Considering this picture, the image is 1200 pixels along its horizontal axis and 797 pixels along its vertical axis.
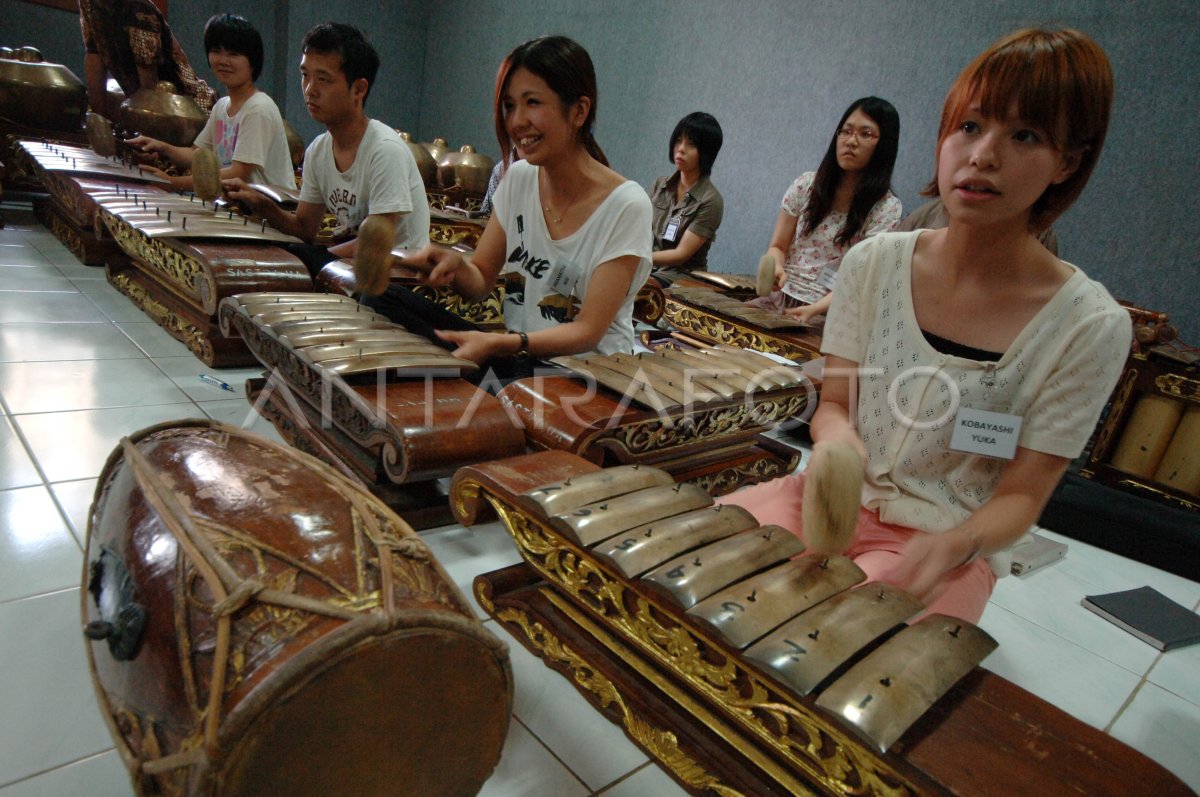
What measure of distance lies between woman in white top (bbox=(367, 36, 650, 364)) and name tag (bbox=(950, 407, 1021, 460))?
123cm

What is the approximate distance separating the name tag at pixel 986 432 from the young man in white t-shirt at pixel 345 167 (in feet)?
7.57

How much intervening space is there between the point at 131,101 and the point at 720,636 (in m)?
6.22

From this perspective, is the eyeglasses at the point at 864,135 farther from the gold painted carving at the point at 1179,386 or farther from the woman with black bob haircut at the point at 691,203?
the gold painted carving at the point at 1179,386

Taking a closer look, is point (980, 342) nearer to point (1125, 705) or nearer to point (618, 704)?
point (618, 704)

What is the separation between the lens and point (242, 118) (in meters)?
3.94

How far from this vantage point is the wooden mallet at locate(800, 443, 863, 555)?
1185 millimetres

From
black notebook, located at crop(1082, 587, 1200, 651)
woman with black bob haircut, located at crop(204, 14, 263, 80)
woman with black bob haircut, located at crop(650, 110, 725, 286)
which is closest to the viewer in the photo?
black notebook, located at crop(1082, 587, 1200, 651)

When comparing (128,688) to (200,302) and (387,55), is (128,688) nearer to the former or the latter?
(200,302)

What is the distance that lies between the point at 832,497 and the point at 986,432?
1.22ft

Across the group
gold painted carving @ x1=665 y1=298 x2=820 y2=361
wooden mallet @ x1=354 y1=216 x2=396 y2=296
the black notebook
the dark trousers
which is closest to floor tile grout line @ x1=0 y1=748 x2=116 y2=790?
wooden mallet @ x1=354 y1=216 x2=396 y2=296

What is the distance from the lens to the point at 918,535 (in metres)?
1.36

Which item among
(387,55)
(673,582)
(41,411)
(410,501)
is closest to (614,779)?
(673,582)

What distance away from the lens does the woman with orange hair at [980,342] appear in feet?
3.82

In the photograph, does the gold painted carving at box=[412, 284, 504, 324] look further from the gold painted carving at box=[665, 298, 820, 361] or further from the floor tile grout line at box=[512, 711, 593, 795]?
the floor tile grout line at box=[512, 711, 593, 795]
